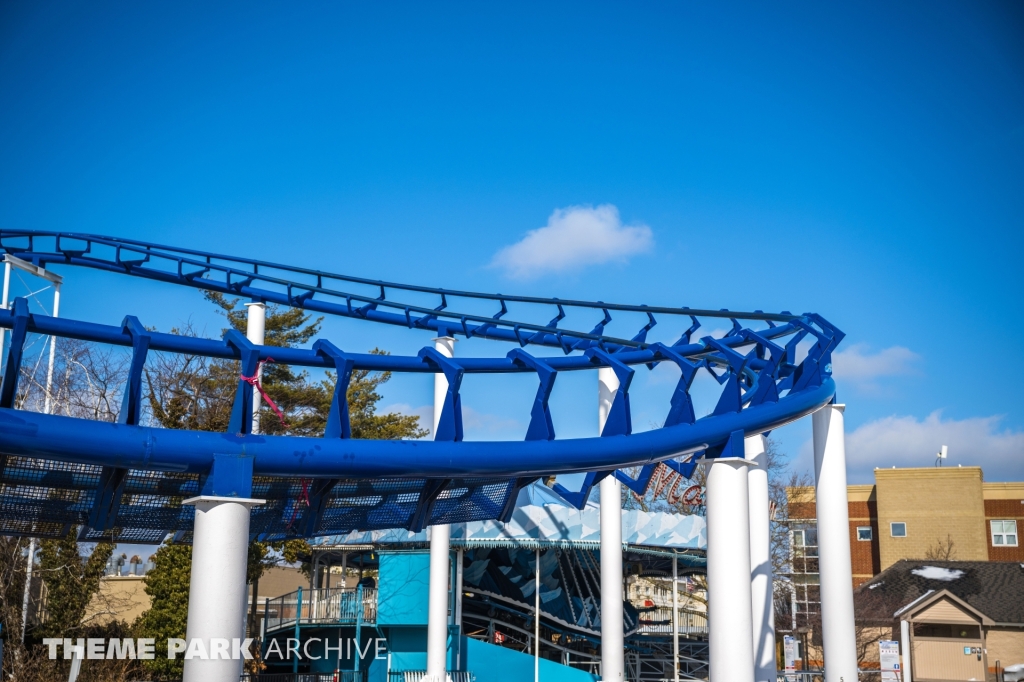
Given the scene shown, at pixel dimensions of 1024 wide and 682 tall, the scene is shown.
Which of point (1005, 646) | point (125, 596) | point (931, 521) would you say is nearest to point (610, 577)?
point (1005, 646)

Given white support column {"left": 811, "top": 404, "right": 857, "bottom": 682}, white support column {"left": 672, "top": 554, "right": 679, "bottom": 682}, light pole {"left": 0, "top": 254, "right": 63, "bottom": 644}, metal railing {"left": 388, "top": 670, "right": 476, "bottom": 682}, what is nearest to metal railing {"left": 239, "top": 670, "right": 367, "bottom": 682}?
metal railing {"left": 388, "top": 670, "right": 476, "bottom": 682}

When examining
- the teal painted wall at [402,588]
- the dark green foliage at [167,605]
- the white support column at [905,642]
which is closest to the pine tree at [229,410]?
the dark green foliage at [167,605]

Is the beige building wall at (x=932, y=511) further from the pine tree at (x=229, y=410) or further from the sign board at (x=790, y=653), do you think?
the sign board at (x=790, y=653)

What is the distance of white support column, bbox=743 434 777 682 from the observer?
52.2ft

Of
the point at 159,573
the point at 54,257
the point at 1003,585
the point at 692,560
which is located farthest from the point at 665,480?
the point at 1003,585

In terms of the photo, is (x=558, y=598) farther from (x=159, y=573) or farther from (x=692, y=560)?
(x=159, y=573)

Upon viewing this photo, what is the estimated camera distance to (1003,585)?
34.4 metres

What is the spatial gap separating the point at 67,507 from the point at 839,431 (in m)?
11.2

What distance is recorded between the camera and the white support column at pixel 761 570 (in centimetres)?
1590

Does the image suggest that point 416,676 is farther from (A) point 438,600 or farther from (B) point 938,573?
(B) point 938,573

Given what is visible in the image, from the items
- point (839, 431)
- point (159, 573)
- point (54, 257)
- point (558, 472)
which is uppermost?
point (54, 257)

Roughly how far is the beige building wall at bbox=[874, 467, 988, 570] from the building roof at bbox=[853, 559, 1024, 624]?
450 inches

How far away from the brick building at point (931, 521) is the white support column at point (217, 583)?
41.9 metres

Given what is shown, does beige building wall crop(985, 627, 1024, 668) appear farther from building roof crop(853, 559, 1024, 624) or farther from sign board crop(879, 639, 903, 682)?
sign board crop(879, 639, 903, 682)
